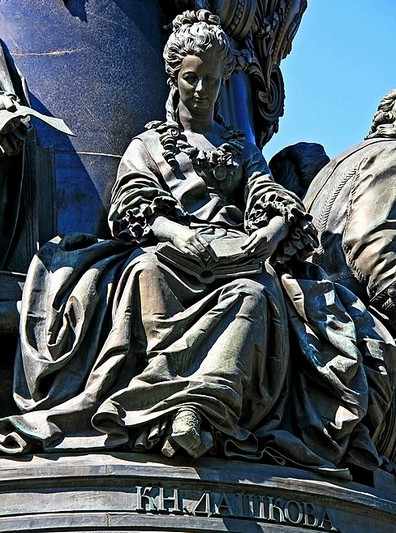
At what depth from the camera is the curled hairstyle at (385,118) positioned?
15.4 metres

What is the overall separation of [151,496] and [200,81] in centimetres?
303

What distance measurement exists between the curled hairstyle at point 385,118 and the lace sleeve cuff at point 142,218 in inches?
92.8

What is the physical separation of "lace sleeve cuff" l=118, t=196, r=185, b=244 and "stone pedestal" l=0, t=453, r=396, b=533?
1.55 m

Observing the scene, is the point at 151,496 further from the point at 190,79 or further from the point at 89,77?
the point at 89,77

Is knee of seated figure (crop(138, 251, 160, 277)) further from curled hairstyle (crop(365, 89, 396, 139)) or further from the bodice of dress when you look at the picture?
curled hairstyle (crop(365, 89, 396, 139))

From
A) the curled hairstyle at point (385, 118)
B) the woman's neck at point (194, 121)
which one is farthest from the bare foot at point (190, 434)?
the curled hairstyle at point (385, 118)

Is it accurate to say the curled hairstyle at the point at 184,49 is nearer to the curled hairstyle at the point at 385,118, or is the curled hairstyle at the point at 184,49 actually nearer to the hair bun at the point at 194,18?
the hair bun at the point at 194,18

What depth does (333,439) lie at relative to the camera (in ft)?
43.6

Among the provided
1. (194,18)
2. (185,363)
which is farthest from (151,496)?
(194,18)

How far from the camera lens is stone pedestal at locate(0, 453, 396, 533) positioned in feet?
40.7

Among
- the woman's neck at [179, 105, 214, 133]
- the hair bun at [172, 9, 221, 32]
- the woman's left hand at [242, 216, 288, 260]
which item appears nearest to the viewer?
the woman's left hand at [242, 216, 288, 260]

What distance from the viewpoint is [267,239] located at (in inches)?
530

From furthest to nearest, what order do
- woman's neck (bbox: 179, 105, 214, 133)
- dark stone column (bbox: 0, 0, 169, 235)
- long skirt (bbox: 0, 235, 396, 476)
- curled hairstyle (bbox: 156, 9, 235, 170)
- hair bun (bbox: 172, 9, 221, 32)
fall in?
dark stone column (bbox: 0, 0, 169, 235), hair bun (bbox: 172, 9, 221, 32), woman's neck (bbox: 179, 105, 214, 133), curled hairstyle (bbox: 156, 9, 235, 170), long skirt (bbox: 0, 235, 396, 476)

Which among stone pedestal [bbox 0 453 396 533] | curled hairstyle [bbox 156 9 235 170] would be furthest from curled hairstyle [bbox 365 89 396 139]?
stone pedestal [bbox 0 453 396 533]
